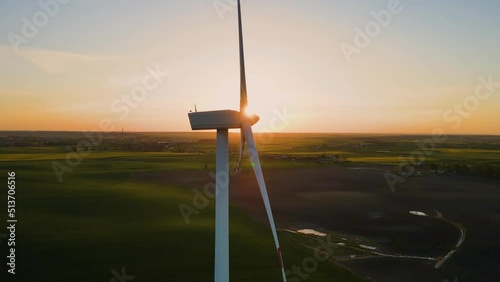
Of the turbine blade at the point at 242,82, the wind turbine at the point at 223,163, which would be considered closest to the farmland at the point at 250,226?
the wind turbine at the point at 223,163

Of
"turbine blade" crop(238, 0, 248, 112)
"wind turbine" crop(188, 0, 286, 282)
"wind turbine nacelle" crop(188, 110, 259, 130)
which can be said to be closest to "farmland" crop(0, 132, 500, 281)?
"wind turbine" crop(188, 0, 286, 282)

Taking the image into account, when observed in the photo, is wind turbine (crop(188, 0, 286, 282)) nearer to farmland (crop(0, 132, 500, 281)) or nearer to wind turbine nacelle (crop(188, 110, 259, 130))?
wind turbine nacelle (crop(188, 110, 259, 130))

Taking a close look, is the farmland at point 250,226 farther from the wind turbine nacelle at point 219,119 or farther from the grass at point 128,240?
A: the wind turbine nacelle at point 219,119

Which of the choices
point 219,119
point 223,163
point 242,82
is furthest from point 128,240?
point 242,82

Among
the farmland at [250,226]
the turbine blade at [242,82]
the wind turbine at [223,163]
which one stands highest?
the turbine blade at [242,82]

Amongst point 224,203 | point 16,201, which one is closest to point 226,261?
point 224,203

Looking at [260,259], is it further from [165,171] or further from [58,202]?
[165,171]

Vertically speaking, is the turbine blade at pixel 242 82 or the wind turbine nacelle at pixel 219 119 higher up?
the turbine blade at pixel 242 82

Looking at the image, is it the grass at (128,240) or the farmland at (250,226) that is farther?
the farmland at (250,226)
